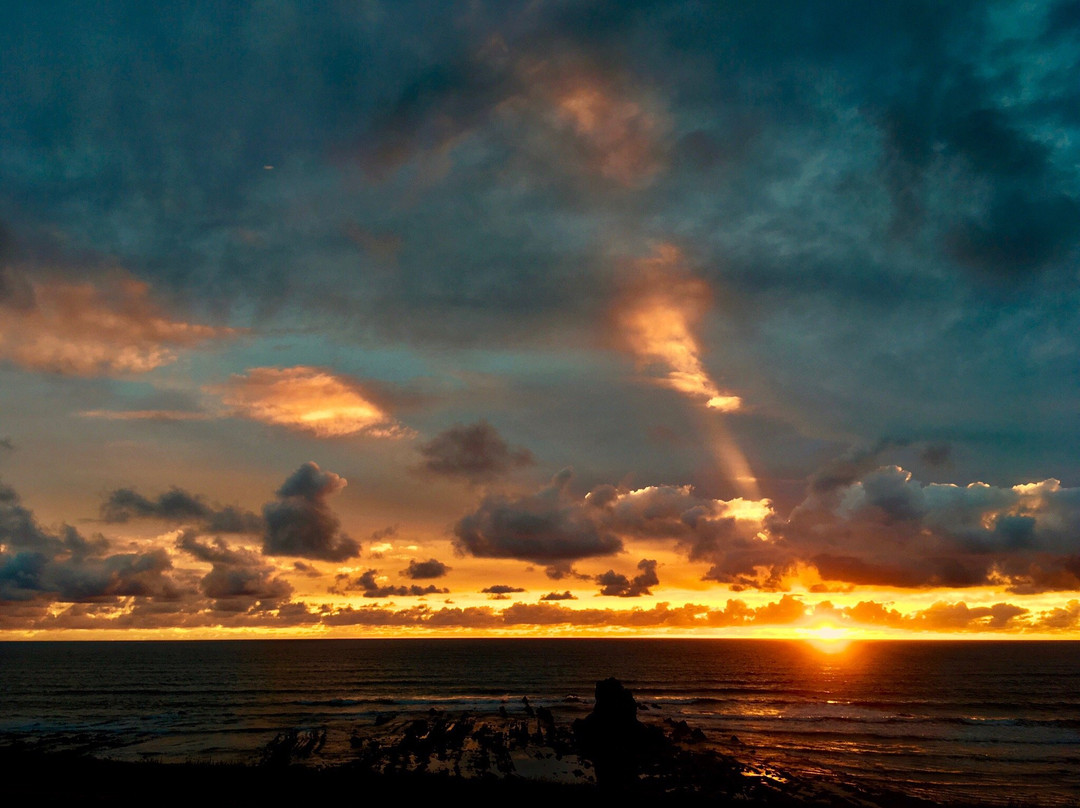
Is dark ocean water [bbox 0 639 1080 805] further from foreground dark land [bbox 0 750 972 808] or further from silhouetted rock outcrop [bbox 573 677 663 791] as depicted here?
silhouetted rock outcrop [bbox 573 677 663 791]

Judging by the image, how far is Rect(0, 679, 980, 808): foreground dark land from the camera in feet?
133

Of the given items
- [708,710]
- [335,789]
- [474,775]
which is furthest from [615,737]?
[708,710]

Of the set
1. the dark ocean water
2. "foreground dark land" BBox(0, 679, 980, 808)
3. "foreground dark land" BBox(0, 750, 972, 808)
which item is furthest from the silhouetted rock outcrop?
the dark ocean water

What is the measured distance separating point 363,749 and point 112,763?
62.2ft

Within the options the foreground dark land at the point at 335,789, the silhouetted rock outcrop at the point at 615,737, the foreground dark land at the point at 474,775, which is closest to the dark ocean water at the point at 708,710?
the foreground dark land at the point at 474,775

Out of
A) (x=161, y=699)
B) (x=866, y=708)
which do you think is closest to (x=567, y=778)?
(x=866, y=708)

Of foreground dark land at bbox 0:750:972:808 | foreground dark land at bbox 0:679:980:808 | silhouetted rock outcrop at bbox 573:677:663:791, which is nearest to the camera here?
foreground dark land at bbox 0:750:972:808

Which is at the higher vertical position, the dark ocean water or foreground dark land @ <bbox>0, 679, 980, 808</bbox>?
foreground dark land @ <bbox>0, 679, 980, 808</bbox>

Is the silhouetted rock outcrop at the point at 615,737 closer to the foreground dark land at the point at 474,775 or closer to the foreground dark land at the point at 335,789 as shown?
the foreground dark land at the point at 474,775

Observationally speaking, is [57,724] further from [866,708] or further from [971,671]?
[971,671]

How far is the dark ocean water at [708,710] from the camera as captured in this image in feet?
180

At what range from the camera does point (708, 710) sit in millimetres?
86000

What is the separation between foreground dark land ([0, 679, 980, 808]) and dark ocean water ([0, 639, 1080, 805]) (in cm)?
458

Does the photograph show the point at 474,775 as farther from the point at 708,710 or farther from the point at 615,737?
the point at 708,710
